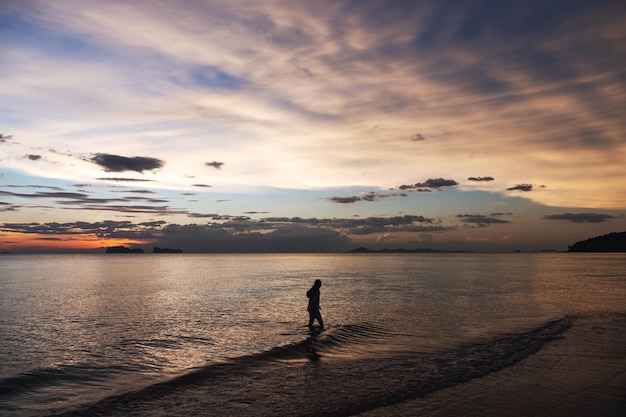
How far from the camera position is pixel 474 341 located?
21.9 meters

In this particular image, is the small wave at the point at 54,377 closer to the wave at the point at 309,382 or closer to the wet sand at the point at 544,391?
the wave at the point at 309,382

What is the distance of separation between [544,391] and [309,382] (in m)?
7.45

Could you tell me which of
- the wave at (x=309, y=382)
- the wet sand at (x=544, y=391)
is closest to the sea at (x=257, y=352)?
the wave at (x=309, y=382)

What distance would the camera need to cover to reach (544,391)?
522 inches

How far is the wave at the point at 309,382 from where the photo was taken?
12.6 m

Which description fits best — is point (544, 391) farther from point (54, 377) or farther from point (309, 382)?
point (54, 377)

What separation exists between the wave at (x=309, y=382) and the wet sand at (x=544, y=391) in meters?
0.67

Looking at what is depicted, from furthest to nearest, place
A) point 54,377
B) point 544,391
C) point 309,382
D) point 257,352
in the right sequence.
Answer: point 257,352
point 54,377
point 309,382
point 544,391

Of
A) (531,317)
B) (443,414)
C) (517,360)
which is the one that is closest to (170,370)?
(443,414)

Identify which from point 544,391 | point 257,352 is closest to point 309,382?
point 257,352

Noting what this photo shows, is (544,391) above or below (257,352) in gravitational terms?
above

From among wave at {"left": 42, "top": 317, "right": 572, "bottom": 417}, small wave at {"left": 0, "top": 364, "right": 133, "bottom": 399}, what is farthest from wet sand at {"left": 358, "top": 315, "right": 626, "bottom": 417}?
small wave at {"left": 0, "top": 364, "right": 133, "bottom": 399}

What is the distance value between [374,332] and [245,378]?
1104 centimetres

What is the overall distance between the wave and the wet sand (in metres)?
0.67
